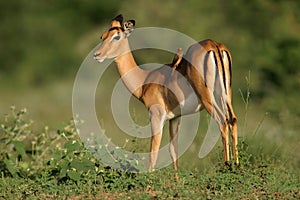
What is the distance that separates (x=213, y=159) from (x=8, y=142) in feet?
7.79

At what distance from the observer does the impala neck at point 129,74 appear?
8.16m

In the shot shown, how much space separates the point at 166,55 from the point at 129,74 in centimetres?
1076

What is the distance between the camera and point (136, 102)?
641 inches

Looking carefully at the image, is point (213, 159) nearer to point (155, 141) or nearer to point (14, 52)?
point (155, 141)

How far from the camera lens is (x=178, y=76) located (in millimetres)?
7711

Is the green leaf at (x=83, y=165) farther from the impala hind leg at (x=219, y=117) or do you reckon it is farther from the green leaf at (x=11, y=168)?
the impala hind leg at (x=219, y=117)

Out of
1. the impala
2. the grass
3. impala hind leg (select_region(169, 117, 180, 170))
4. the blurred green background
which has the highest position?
the blurred green background

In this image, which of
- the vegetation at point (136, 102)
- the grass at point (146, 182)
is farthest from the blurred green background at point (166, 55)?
the grass at point (146, 182)

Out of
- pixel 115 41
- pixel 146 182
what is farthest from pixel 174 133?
pixel 146 182

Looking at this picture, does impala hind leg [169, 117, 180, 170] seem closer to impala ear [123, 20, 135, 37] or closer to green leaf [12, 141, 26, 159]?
impala ear [123, 20, 135, 37]

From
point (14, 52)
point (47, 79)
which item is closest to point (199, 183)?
point (47, 79)

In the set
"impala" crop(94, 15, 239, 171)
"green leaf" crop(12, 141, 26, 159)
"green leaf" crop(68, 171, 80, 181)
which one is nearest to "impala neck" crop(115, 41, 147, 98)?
"impala" crop(94, 15, 239, 171)

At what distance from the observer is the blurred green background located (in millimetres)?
14250

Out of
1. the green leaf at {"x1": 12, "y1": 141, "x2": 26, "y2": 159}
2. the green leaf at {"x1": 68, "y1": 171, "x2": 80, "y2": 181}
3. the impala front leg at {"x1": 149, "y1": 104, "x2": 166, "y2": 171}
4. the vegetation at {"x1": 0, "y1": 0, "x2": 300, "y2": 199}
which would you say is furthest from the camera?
the green leaf at {"x1": 12, "y1": 141, "x2": 26, "y2": 159}
